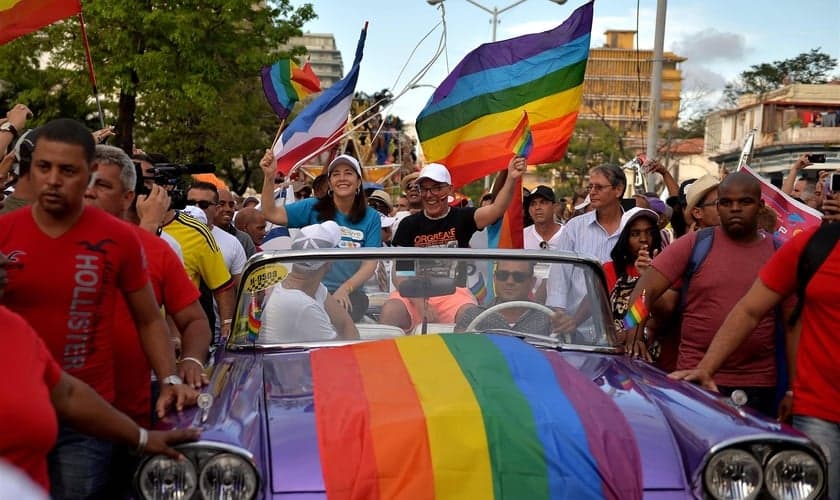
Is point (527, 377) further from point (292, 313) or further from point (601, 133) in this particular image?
point (601, 133)

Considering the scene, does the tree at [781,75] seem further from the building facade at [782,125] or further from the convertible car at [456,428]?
the convertible car at [456,428]

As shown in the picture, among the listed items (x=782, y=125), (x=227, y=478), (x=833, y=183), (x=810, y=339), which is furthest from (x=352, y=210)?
(x=782, y=125)

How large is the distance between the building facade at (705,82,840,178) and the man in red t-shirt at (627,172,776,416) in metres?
43.6

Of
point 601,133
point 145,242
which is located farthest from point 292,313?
point 601,133

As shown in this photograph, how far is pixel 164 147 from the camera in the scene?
35.1 meters

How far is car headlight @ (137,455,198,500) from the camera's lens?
346 cm

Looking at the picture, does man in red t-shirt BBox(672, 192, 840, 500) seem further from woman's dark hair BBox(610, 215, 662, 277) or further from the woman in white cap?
the woman in white cap

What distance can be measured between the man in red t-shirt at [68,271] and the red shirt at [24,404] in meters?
0.72

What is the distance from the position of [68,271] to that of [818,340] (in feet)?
9.44

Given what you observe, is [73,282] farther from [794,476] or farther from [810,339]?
[810,339]

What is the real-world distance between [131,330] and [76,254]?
0.60 m

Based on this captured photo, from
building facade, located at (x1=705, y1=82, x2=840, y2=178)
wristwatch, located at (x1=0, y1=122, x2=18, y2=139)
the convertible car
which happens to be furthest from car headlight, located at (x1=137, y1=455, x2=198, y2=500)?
building facade, located at (x1=705, y1=82, x2=840, y2=178)

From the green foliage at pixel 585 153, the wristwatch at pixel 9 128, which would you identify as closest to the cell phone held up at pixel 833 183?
the wristwatch at pixel 9 128

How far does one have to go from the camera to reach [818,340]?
4.32m
